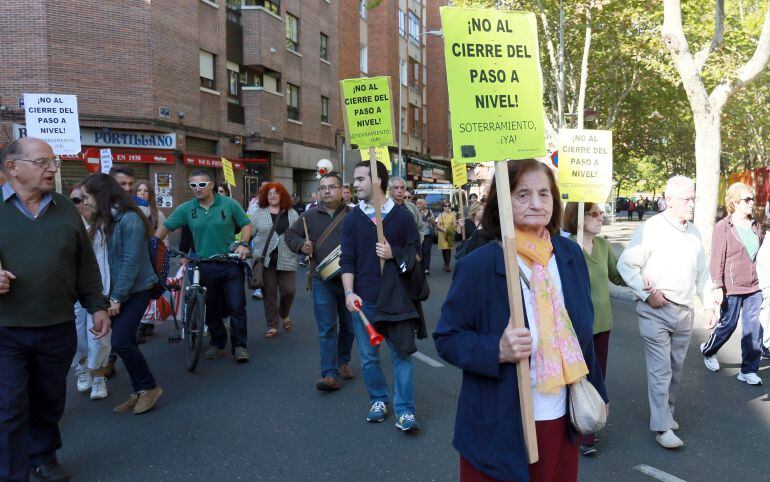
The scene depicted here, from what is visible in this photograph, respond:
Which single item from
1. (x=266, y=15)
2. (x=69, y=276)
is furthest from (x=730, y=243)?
(x=266, y=15)

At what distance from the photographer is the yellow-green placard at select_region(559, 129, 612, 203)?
521 centimetres

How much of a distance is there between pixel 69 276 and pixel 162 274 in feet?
6.25

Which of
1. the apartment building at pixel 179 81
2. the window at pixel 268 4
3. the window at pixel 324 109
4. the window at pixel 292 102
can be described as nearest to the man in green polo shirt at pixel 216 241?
the apartment building at pixel 179 81

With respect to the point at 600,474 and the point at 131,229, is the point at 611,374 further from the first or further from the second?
the point at 131,229

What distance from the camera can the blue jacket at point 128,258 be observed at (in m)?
4.92

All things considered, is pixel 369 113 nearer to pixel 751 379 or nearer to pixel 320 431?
pixel 320 431

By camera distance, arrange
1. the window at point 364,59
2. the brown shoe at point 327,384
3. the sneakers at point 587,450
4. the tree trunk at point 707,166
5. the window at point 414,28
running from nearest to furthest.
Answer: the sneakers at point 587,450
the brown shoe at point 327,384
the tree trunk at point 707,166
the window at point 364,59
the window at point 414,28

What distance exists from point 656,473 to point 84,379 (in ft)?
15.9

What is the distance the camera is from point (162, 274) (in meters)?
5.69

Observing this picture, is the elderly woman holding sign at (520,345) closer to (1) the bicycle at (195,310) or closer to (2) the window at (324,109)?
(1) the bicycle at (195,310)

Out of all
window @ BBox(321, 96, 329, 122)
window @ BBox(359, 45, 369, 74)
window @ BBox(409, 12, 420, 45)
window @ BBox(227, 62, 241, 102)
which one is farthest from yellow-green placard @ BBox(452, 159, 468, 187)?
window @ BBox(409, 12, 420, 45)

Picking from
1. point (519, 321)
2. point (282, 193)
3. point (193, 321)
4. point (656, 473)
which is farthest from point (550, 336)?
point (282, 193)

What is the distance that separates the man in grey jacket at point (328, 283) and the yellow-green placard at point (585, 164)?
2095 mm

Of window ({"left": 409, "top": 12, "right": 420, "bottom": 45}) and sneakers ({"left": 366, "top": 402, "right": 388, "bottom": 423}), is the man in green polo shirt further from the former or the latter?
window ({"left": 409, "top": 12, "right": 420, "bottom": 45})
